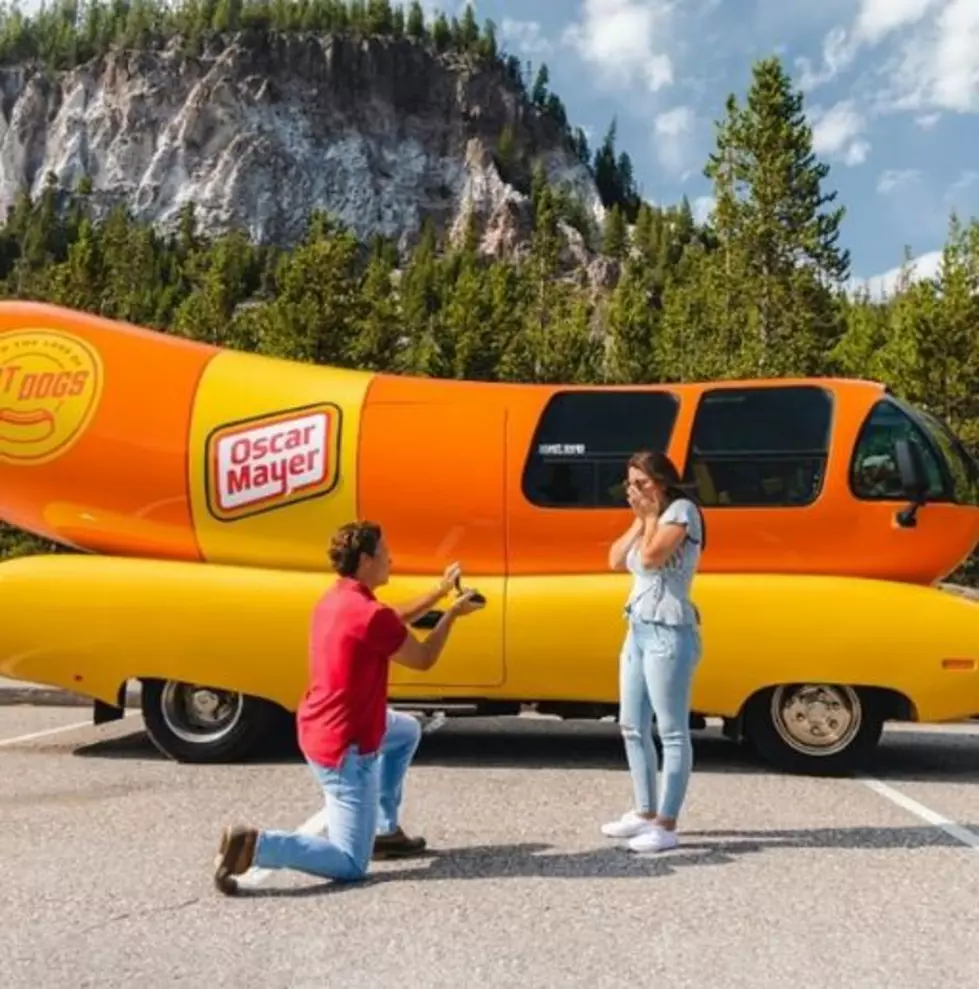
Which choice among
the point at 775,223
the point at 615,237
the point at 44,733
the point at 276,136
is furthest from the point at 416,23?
the point at 44,733

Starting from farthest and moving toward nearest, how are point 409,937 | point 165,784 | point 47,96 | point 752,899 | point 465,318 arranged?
point 47,96 → point 465,318 → point 165,784 → point 752,899 → point 409,937

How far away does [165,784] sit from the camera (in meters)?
7.13

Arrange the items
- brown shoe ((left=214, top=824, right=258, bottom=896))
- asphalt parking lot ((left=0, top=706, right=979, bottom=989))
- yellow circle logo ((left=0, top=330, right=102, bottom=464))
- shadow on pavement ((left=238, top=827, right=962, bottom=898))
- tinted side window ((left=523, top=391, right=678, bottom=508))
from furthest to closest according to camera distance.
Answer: yellow circle logo ((left=0, top=330, right=102, bottom=464)) < tinted side window ((left=523, top=391, right=678, bottom=508)) < shadow on pavement ((left=238, top=827, right=962, bottom=898)) < brown shoe ((left=214, top=824, right=258, bottom=896)) < asphalt parking lot ((left=0, top=706, right=979, bottom=989))

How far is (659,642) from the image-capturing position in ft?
17.3

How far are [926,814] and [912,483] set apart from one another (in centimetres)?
210

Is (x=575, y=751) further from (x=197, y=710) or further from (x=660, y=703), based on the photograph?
(x=660, y=703)

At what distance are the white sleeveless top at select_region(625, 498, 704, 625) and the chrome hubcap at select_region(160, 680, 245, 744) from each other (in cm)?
352

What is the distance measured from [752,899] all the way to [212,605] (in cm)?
422

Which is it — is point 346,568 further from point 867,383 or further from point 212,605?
point 867,383

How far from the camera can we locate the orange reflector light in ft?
23.7

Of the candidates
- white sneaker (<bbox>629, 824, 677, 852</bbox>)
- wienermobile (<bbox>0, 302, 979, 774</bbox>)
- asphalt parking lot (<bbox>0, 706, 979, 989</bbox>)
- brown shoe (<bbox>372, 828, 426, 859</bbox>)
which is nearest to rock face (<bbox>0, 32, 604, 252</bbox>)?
wienermobile (<bbox>0, 302, 979, 774</bbox>)

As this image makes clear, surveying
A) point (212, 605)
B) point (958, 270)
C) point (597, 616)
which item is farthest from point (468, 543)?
point (958, 270)

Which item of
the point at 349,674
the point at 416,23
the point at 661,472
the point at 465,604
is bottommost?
the point at 349,674

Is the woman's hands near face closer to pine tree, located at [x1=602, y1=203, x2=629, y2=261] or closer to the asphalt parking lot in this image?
the asphalt parking lot
